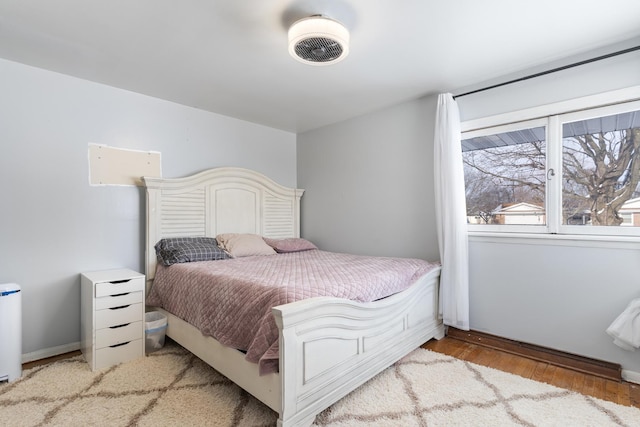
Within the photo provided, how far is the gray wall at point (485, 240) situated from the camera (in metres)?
2.22

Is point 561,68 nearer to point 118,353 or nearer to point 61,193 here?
point 118,353

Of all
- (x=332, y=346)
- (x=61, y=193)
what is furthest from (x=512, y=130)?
(x=61, y=193)

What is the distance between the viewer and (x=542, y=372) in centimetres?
224

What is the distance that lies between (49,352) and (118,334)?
716 millimetres

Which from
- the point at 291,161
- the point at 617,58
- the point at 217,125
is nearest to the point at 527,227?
the point at 617,58

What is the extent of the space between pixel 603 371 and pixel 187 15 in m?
3.58

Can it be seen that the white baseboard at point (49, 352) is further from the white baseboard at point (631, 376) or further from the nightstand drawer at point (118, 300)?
the white baseboard at point (631, 376)

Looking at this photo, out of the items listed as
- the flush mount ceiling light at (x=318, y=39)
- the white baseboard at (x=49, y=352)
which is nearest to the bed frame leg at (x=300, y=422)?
the flush mount ceiling light at (x=318, y=39)

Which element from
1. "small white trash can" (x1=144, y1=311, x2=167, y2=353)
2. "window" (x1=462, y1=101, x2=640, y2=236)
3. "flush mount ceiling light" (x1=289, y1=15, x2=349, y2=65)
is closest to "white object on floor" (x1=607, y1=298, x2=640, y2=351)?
"window" (x1=462, y1=101, x2=640, y2=236)

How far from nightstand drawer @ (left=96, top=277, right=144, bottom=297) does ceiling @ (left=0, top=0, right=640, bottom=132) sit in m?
1.69

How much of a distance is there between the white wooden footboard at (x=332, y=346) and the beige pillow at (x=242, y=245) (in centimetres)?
164

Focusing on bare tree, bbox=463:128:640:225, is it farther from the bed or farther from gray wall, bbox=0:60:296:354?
gray wall, bbox=0:60:296:354

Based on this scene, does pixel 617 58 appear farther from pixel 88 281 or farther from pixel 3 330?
pixel 3 330

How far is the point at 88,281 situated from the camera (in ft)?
7.89
